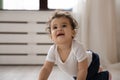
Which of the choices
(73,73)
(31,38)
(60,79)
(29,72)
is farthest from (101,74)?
(31,38)

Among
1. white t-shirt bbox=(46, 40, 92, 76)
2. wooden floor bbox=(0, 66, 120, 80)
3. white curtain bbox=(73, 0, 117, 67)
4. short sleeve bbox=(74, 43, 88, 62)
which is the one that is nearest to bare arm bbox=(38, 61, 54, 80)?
white t-shirt bbox=(46, 40, 92, 76)

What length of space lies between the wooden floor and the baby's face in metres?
0.67

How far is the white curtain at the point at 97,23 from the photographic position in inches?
90.1

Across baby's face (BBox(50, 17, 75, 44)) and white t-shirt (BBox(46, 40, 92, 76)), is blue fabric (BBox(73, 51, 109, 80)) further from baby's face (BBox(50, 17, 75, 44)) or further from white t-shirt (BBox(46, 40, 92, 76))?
baby's face (BBox(50, 17, 75, 44))

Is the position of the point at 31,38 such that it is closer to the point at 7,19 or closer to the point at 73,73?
the point at 7,19

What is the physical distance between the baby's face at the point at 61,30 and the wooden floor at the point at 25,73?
2.21ft

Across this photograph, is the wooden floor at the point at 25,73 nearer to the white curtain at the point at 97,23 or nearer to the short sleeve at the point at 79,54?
the white curtain at the point at 97,23

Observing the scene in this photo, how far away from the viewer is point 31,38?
2.54 metres

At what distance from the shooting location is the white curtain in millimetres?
2289

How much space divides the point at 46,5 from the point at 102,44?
740 mm

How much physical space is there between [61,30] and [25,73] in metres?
1.11

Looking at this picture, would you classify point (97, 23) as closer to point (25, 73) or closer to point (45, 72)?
point (25, 73)

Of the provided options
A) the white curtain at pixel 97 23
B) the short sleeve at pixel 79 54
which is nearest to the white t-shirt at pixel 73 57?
the short sleeve at pixel 79 54

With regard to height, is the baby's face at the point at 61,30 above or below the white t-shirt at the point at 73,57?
above
